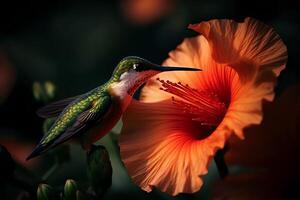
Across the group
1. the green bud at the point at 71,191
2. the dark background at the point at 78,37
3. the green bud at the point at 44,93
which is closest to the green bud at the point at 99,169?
the green bud at the point at 71,191

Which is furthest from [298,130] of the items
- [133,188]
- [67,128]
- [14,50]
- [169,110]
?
[14,50]

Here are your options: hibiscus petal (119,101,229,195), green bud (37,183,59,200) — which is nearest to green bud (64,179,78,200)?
green bud (37,183,59,200)

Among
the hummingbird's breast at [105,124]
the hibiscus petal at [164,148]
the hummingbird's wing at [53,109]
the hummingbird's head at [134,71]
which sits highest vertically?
the hummingbird's head at [134,71]

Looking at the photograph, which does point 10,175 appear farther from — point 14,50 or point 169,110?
point 14,50

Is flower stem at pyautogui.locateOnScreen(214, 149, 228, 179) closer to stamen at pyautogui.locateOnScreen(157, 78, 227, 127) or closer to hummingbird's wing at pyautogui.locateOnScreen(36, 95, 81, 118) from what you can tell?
stamen at pyautogui.locateOnScreen(157, 78, 227, 127)

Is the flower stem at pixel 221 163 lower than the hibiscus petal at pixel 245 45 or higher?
lower

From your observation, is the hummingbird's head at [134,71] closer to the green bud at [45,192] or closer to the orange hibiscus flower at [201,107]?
the orange hibiscus flower at [201,107]
